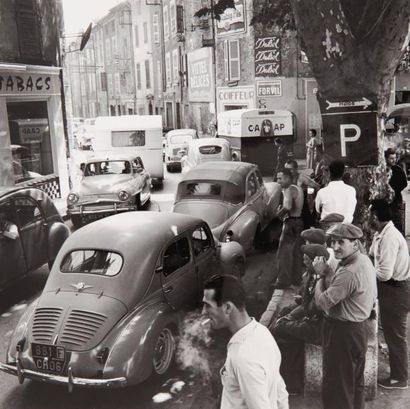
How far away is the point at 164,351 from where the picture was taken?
581cm

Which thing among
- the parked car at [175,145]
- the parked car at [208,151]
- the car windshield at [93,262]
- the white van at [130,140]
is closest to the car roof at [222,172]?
the car windshield at [93,262]

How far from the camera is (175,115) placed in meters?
39.2

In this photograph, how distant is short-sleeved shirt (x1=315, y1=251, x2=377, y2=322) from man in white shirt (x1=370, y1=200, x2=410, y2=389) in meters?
0.77

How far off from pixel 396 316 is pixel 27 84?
43.0 feet

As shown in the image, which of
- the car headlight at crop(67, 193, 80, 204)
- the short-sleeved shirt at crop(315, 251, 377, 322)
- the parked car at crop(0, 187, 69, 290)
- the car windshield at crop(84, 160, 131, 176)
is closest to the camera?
the short-sleeved shirt at crop(315, 251, 377, 322)

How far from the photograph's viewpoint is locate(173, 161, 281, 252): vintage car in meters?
9.13

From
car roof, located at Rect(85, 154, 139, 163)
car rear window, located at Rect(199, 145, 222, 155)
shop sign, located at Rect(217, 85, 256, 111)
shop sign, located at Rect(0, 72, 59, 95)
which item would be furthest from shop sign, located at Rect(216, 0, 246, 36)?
car roof, located at Rect(85, 154, 139, 163)

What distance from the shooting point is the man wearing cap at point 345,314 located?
4176 millimetres

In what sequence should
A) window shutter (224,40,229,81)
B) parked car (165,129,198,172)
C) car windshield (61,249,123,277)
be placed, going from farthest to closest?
window shutter (224,40,229,81) → parked car (165,129,198,172) → car windshield (61,249,123,277)

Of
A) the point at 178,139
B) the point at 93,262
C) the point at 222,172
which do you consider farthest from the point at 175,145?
the point at 93,262

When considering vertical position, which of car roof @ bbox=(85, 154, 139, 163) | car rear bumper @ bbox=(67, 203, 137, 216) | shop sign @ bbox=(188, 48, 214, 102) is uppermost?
shop sign @ bbox=(188, 48, 214, 102)

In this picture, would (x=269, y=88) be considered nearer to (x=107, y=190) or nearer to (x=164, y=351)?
(x=107, y=190)

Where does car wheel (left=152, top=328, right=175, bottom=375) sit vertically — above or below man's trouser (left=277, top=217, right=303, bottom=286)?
below

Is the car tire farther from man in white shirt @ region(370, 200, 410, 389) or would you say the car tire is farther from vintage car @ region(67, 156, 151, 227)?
man in white shirt @ region(370, 200, 410, 389)
